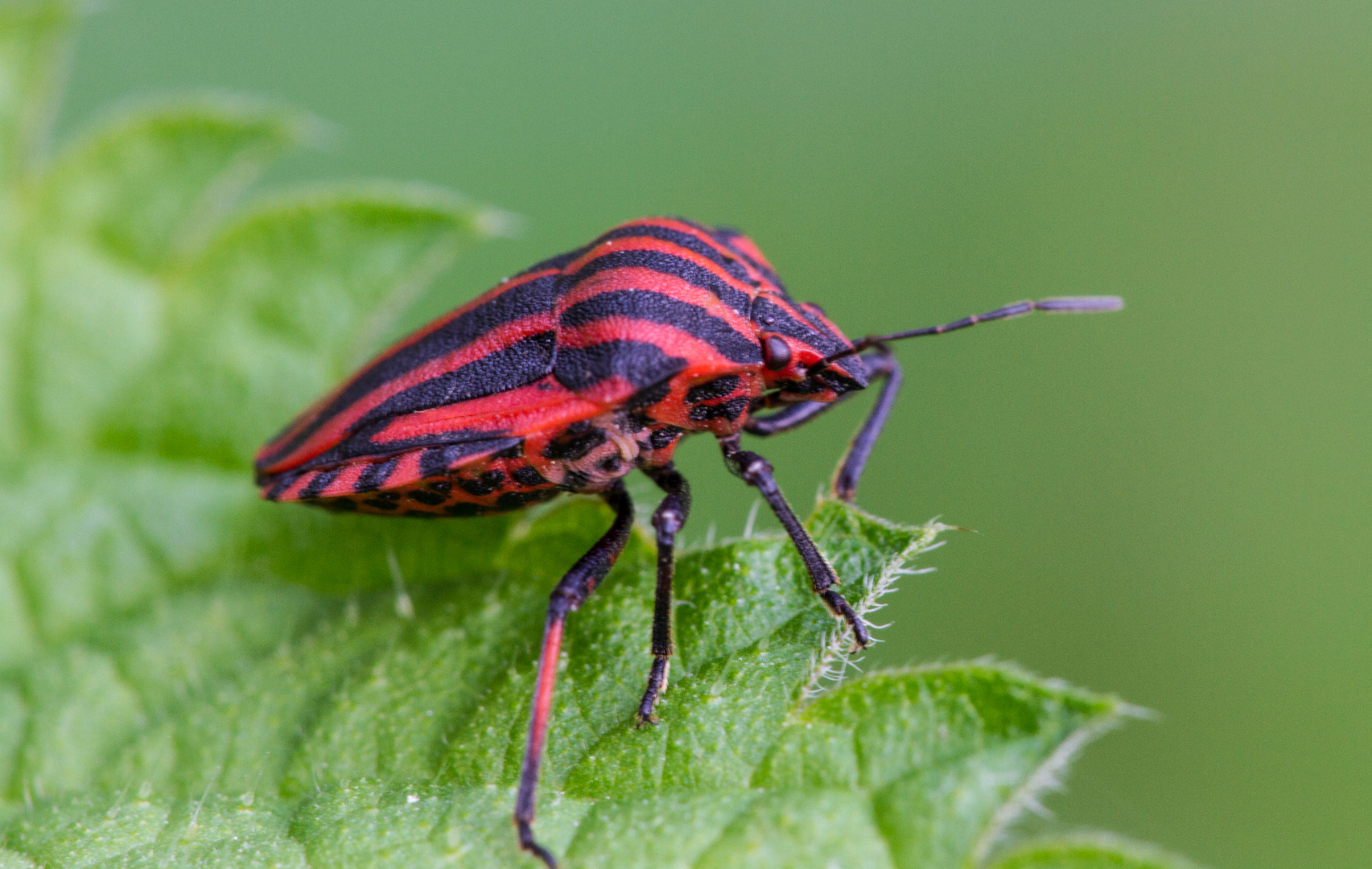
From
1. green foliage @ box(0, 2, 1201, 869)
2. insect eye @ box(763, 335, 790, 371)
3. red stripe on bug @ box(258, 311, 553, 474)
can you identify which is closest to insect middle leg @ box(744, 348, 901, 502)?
insect eye @ box(763, 335, 790, 371)

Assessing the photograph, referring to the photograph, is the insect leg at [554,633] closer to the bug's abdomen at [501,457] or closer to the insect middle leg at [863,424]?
the bug's abdomen at [501,457]

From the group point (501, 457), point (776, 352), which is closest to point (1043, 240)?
point (776, 352)

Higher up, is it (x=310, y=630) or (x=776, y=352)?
(x=776, y=352)

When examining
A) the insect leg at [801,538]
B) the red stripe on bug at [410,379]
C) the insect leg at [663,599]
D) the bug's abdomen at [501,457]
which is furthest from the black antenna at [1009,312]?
the red stripe on bug at [410,379]

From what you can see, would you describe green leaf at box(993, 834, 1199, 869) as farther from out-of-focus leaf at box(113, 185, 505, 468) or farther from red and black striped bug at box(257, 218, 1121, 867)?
out-of-focus leaf at box(113, 185, 505, 468)

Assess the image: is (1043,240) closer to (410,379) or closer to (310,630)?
(410,379)

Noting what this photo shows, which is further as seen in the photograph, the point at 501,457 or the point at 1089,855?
the point at 501,457
